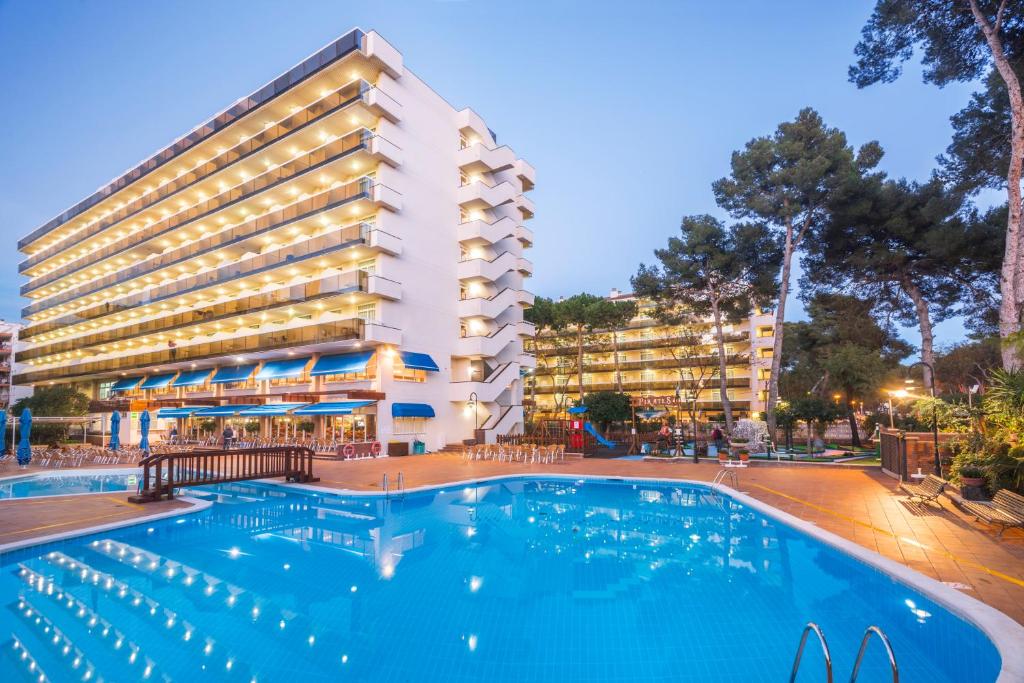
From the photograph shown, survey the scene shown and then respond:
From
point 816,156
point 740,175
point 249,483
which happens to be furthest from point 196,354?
point 816,156

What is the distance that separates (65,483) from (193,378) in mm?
19773

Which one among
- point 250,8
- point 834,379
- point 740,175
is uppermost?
point 250,8

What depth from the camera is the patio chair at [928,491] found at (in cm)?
1131

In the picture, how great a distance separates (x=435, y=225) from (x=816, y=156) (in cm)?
2192

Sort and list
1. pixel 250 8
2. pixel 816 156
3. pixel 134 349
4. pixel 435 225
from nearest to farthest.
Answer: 1. pixel 816 156
2. pixel 435 225
3. pixel 134 349
4. pixel 250 8

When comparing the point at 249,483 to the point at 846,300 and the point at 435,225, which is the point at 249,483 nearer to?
the point at 435,225

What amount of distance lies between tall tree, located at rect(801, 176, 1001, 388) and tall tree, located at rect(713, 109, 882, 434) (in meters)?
1.35

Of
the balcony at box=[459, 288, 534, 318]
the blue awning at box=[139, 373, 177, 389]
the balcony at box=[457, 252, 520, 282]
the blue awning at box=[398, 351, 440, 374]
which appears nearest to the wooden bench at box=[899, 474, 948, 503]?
the blue awning at box=[398, 351, 440, 374]

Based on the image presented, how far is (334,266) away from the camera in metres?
32.1

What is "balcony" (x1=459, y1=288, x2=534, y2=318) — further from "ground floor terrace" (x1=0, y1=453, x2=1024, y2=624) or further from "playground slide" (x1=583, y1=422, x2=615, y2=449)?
"ground floor terrace" (x1=0, y1=453, x2=1024, y2=624)

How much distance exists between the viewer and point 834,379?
99.6ft

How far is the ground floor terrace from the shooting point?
7363mm

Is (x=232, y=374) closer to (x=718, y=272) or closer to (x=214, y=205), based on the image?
(x=214, y=205)

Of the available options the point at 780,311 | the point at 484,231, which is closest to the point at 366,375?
the point at 484,231
